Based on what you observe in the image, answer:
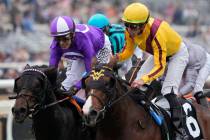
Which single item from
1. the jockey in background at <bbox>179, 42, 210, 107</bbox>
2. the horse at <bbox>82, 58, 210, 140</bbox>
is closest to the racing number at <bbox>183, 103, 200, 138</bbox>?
the horse at <bbox>82, 58, 210, 140</bbox>

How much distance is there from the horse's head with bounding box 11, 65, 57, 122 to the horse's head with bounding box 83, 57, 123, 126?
41 cm

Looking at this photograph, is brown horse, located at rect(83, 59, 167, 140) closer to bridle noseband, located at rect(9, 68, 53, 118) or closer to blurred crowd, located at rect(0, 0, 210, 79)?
bridle noseband, located at rect(9, 68, 53, 118)

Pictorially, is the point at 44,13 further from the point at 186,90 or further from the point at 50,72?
the point at 50,72

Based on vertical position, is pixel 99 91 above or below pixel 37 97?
above

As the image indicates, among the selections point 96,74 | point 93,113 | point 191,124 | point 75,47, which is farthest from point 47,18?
point 93,113

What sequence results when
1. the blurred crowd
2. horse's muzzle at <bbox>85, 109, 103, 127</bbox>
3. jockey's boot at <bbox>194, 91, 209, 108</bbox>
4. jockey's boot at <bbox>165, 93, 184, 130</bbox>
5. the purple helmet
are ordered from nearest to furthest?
horse's muzzle at <bbox>85, 109, 103, 127</bbox>, the purple helmet, jockey's boot at <bbox>165, 93, 184, 130</bbox>, jockey's boot at <bbox>194, 91, 209, 108</bbox>, the blurred crowd

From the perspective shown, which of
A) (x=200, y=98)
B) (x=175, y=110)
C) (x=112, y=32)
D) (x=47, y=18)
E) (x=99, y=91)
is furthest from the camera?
(x=47, y=18)

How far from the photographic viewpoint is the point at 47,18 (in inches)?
619

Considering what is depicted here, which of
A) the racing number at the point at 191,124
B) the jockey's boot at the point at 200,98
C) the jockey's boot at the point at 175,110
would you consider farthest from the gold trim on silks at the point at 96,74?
the jockey's boot at the point at 200,98

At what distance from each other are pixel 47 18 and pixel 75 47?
875cm

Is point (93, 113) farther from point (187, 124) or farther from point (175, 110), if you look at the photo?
point (187, 124)

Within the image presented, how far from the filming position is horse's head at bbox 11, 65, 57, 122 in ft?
19.4

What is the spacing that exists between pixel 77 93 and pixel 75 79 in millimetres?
530

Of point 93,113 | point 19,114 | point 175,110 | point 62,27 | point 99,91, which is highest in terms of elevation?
point 62,27
